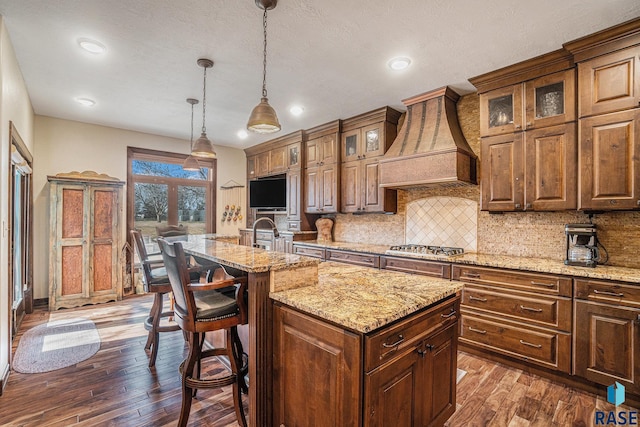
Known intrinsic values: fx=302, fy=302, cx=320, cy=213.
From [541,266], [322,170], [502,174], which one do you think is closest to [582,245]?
[541,266]

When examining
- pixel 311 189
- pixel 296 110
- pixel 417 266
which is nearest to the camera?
pixel 417 266

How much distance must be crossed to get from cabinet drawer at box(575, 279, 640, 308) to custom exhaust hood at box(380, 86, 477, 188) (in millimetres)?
1408

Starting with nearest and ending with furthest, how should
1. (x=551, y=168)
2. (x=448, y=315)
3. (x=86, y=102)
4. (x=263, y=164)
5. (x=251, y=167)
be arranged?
(x=448, y=315) → (x=551, y=168) → (x=86, y=102) → (x=263, y=164) → (x=251, y=167)

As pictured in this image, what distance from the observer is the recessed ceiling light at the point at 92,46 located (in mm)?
2566

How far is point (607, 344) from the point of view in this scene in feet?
7.41

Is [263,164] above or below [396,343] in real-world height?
above

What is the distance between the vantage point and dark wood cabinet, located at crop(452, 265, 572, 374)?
2465 mm

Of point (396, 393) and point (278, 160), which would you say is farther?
point (278, 160)

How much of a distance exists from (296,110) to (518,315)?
3468mm

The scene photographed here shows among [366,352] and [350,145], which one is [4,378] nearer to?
[366,352]

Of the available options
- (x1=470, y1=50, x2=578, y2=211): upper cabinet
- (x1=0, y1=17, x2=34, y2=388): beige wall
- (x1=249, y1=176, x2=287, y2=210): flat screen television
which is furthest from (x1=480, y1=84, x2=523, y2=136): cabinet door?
(x1=0, y1=17, x2=34, y2=388): beige wall

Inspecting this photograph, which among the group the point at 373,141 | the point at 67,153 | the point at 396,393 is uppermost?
the point at 373,141

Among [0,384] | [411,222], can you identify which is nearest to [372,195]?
[411,222]

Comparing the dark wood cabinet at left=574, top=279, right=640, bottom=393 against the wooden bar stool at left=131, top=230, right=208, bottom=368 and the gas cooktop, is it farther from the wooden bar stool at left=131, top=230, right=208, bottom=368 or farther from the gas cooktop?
the wooden bar stool at left=131, top=230, right=208, bottom=368
